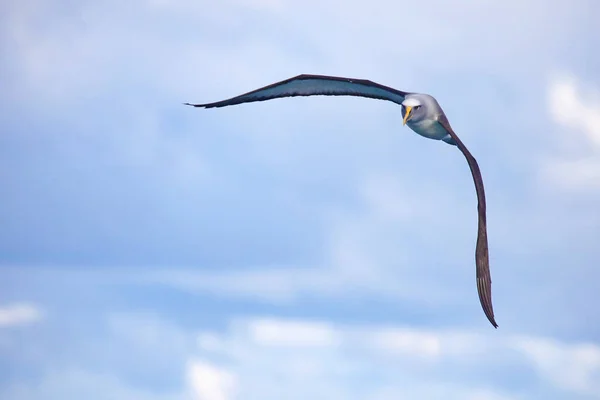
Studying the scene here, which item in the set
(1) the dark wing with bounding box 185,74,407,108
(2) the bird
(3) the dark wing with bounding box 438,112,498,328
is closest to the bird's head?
(2) the bird

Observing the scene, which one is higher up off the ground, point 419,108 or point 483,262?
point 419,108

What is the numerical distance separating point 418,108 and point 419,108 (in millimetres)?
27

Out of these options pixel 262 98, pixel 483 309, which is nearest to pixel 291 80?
pixel 262 98

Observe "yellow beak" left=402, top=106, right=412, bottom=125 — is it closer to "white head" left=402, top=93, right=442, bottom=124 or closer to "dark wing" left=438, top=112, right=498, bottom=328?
"white head" left=402, top=93, right=442, bottom=124

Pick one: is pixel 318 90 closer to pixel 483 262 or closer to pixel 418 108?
pixel 418 108

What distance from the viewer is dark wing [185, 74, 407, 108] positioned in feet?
93.1

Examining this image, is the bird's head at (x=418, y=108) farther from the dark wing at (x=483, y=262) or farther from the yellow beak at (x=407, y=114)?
the dark wing at (x=483, y=262)

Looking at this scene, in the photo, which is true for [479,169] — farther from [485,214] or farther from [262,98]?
[262,98]

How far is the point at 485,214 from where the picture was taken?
2261 cm

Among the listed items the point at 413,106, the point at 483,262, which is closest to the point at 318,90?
the point at 413,106

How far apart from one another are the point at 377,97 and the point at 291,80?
2727 mm

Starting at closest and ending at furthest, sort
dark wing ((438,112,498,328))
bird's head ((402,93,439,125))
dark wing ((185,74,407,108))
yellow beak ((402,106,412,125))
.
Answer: dark wing ((438,112,498,328)), yellow beak ((402,106,412,125)), bird's head ((402,93,439,125)), dark wing ((185,74,407,108))

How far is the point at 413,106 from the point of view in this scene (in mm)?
26469

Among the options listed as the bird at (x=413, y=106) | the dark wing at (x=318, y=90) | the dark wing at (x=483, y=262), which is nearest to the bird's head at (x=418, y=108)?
the bird at (x=413, y=106)
